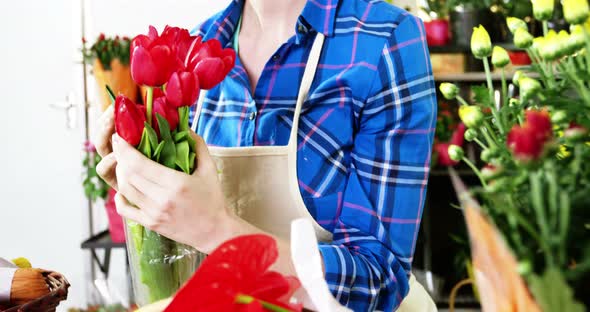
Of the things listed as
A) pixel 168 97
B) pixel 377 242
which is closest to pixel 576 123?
pixel 168 97

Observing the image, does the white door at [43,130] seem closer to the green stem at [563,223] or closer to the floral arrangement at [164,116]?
the floral arrangement at [164,116]

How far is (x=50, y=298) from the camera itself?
894 millimetres

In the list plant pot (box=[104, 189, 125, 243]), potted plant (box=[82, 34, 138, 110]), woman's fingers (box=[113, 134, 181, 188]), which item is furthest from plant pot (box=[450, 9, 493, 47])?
woman's fingers (box=[113, 134, 181, 188])

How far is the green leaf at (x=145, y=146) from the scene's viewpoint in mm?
800

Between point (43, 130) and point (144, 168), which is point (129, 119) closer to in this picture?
point (144, 168)

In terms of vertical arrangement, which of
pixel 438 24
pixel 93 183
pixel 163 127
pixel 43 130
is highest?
pixel 438 24

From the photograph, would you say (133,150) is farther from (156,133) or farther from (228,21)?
(228,21)

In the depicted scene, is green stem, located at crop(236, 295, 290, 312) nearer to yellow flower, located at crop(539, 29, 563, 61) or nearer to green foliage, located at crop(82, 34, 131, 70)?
yellow flower, located at crop(539, 29, 563, 61)

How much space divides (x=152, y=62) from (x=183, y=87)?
0.04 metres

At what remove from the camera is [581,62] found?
528 millimetres

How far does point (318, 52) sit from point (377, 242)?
0.28m

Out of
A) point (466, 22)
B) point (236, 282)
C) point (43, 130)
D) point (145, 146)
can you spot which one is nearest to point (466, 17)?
point (466, 22)

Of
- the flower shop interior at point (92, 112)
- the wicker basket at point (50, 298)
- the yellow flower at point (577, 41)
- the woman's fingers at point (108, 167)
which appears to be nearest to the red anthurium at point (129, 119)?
the woman's fingers at point (108, 167)

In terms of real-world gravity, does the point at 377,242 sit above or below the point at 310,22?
below
